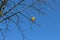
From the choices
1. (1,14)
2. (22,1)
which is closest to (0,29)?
(1,14)

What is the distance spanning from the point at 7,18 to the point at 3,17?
0.14 metres

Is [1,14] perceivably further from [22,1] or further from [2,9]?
[22,1]

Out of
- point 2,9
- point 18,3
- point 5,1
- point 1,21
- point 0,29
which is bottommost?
point 0,29

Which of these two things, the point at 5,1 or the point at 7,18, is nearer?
the point at 5,1

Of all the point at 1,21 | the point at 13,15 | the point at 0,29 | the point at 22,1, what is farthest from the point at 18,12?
the point at 0,29

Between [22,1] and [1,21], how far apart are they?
39.7 inches

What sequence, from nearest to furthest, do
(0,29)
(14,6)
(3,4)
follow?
(3,4) → (14,6) → (0,29)

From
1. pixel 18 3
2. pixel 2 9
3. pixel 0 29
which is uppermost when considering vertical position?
pixel 18 3

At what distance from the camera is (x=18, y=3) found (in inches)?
139

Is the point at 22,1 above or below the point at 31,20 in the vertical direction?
above

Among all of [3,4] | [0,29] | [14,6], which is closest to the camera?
[3,4]

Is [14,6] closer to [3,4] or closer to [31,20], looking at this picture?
[3,4]

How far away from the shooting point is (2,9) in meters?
3.49

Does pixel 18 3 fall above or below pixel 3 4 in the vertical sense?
above
